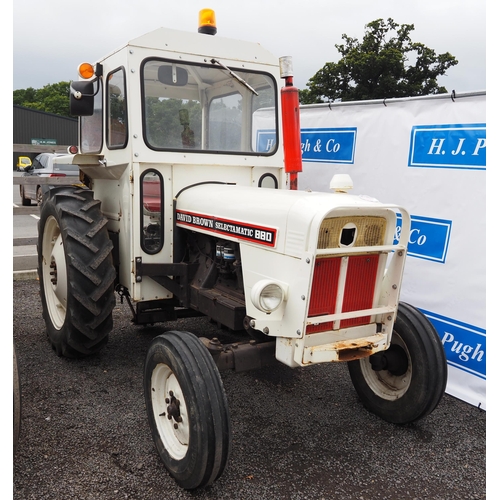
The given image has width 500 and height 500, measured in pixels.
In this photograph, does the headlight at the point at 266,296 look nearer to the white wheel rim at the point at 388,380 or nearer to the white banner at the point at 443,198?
the white wheel rim at the point at 388,380

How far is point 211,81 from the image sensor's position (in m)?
4.05

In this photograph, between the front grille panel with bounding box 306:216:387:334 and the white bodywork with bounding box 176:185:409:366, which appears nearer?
the white bodywork with bounding box 176:185:409:366

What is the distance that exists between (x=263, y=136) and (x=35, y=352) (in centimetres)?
282

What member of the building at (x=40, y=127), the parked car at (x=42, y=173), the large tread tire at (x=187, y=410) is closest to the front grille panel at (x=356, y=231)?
the large tread tire at (x=187, y=410)

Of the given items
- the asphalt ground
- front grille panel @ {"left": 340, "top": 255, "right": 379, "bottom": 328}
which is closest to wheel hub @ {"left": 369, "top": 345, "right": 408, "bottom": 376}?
the asphalt ground

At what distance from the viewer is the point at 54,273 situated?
4.48 meters

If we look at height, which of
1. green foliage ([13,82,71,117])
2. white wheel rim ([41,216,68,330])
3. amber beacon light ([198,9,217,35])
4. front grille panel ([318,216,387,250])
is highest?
green foliage ([13,82,71,117])

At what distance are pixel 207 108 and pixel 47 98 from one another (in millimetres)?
60680

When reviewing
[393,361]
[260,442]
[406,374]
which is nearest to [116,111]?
[260,442]

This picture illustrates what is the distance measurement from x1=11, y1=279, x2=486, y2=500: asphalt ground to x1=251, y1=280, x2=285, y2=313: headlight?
1007mm

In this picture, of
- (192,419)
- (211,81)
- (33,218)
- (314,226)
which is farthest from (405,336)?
(33,218)

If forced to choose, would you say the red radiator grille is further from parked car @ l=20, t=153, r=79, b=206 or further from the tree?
the tree

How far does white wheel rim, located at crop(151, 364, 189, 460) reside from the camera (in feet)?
9.39

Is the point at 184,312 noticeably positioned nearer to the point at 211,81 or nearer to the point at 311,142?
the point at 211,81
